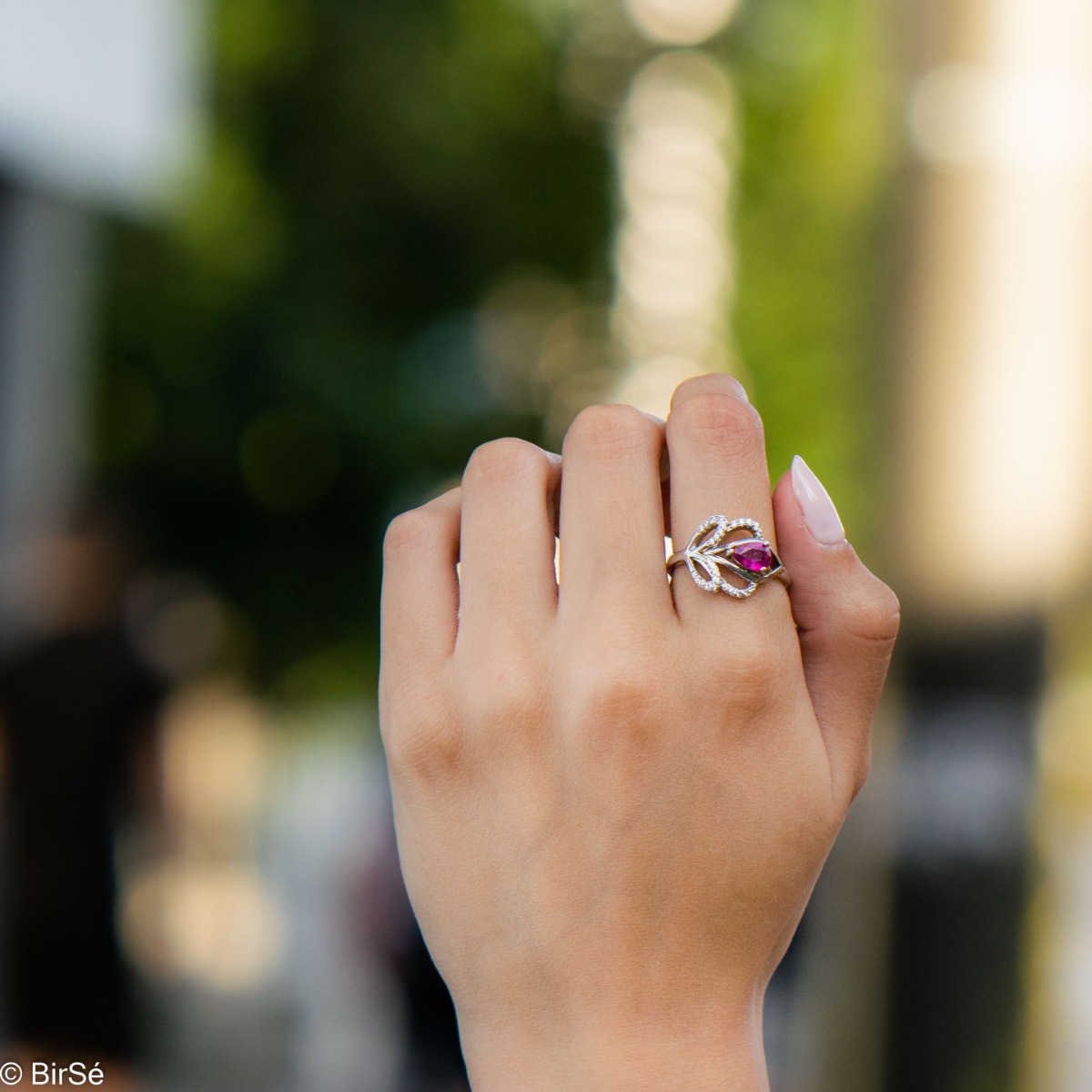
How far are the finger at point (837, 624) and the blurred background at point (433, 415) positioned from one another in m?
2.39

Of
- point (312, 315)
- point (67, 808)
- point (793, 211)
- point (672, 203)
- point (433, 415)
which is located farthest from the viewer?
point (793, 211)

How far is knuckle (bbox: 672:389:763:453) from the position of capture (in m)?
0.93

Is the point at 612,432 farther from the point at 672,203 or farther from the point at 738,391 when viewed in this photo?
the point at 672,203

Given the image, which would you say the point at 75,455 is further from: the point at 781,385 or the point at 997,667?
the point at 781,385

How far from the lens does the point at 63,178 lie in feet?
16.0

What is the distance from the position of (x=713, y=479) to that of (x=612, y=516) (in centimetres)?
8

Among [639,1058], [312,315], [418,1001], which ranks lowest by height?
[418,1001]

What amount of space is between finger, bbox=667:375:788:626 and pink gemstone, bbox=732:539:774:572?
0.02 meters

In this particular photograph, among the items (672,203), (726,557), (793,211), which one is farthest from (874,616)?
(793,211)

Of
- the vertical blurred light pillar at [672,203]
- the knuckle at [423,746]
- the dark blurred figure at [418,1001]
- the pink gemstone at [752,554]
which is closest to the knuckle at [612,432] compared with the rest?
the pink gemstone at [752,554]

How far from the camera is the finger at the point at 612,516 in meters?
0.90

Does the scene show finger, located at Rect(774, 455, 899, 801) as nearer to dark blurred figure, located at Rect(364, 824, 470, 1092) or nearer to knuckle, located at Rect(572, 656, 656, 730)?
knuckle, located at Rect(572, 656, 656, 730)

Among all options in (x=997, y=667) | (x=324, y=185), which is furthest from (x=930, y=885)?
(x=324, y=185)

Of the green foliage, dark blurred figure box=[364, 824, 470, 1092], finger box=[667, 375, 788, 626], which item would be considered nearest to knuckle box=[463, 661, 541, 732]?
finger box=[667, 375, 788, 626]
